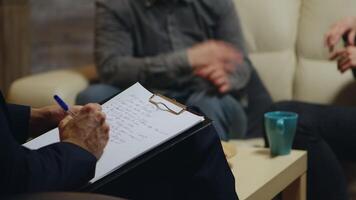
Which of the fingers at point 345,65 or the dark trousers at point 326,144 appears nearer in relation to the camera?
the dark trousers at point 326,144

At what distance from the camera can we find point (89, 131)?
1167 mm

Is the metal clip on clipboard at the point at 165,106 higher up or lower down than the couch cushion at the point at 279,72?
higher up

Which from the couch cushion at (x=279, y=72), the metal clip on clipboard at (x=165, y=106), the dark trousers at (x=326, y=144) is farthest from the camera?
the couch cushion at (x=279, y=72)

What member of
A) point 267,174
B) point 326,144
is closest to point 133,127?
point 267,174

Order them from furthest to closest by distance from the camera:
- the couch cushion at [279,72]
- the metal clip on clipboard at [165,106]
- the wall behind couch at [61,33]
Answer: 1. the wall behind couch at [61,33]
2. the couch cushion at [279,72]
3. the metal clip on clipboard at [165,106]

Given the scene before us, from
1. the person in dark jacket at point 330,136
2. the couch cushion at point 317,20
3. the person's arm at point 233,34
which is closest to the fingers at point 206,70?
the person's arm at point 233,34

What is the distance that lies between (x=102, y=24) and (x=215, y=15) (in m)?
0.43

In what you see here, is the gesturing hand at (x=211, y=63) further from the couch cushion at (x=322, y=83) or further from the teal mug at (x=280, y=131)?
the teal mug at (x=280, y=131)

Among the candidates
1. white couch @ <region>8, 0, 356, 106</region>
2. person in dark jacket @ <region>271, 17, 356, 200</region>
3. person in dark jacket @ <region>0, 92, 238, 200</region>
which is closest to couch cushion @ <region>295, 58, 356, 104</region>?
white couch @ <region>8, 0, 356, 106</region>

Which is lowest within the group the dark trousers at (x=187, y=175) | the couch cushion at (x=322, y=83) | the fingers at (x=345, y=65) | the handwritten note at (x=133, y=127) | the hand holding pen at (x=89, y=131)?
the couch cushion at (x=322, y=83)

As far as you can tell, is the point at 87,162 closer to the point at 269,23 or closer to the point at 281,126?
the point at 281,126

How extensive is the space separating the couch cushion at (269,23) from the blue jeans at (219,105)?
0.35 metres

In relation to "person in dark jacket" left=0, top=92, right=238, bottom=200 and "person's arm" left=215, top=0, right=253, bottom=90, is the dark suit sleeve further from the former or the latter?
"person's arm" left=215, top=0, right=253, bottom=90

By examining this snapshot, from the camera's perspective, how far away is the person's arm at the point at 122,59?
96.0 inches
